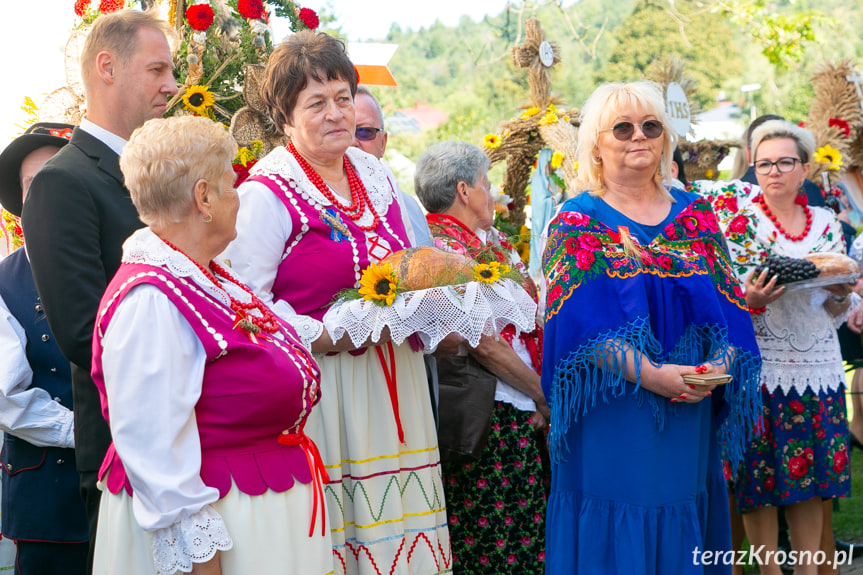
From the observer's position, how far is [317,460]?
226 cm

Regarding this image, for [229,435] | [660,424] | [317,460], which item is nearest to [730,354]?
[660,424]

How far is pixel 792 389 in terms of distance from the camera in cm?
421

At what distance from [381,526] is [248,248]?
1.01 metres

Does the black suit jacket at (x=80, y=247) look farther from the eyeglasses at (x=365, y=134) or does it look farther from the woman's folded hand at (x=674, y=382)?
the woman's folded hand at (x=674, y=382)

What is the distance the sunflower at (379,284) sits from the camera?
262cm

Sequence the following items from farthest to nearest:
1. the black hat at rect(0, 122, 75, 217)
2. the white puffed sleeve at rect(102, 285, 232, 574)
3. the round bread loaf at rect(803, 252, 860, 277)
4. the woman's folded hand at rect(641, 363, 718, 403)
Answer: the round bread loaf at rect(803, 252, 860, 277) → the black hat at rect(0, 122, 75, 217) → the woman's folded hand at rect(641, 363, 718, 403) → the white puffed sleeve at rect(102, 285, 232, 574)

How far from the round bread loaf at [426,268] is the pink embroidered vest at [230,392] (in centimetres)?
65

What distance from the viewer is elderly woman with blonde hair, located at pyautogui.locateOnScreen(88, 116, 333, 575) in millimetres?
1865

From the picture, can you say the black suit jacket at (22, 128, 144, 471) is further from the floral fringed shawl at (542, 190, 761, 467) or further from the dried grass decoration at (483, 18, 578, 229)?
the dried grass decoration at (483, 18, 578, 229)

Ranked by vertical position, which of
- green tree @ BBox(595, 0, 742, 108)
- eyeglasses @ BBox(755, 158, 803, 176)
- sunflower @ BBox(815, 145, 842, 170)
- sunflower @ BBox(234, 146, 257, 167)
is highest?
green tree @ BBox(595, 0, 742, 108)

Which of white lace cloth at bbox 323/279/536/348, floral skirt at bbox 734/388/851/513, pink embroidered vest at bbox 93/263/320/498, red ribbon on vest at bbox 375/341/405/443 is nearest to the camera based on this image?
pink embroidered vest at bbox 93/263/320/498

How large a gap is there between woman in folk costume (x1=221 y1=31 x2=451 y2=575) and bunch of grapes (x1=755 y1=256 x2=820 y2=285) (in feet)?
6.63

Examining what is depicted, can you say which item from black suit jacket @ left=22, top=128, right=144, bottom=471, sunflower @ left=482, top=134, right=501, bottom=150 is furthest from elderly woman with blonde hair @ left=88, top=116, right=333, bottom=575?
sunflower @ left=482, top=134, right=501, bottom=150

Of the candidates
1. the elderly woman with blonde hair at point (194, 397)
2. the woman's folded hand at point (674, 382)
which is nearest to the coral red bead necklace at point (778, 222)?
the woman's folded hand at point (674, 382)
